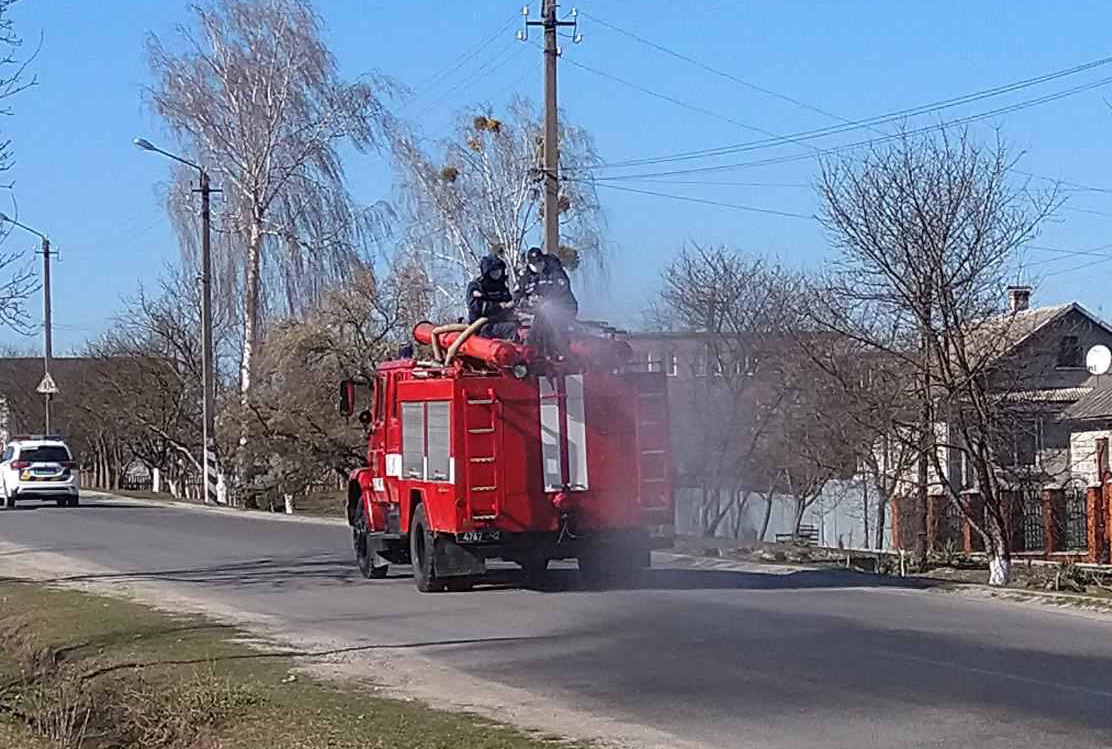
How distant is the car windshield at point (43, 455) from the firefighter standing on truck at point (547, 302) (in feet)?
91.1

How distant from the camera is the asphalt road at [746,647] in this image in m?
11.1

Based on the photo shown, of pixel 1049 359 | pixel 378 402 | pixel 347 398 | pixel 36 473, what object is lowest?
pixel 36 473

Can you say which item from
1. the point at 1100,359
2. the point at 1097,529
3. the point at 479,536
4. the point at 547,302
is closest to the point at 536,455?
the point at 479,536

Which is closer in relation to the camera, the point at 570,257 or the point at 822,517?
the point at 822,517

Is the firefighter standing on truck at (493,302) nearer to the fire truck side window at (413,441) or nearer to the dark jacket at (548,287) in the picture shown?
the dark jacket at (548,287)

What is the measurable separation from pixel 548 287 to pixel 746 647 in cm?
648

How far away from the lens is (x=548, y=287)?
20.1 m

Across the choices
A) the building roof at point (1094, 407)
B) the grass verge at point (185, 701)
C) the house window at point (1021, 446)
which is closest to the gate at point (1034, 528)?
the house window at point (1021, 446)

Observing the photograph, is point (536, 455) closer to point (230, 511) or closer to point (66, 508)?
point (230, 511)

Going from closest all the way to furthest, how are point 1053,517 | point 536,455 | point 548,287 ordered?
1. point 536,455
2. point 548,287
3. point 1053,517

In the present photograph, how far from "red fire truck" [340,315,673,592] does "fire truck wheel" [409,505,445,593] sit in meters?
0.03

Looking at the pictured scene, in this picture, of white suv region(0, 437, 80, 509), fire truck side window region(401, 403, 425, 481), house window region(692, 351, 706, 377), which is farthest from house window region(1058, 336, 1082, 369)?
fire truck side window region(401, 403, 425, 481)

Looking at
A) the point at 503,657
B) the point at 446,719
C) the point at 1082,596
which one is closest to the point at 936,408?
the point at 1082,596

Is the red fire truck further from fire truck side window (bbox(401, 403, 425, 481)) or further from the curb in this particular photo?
the curb
